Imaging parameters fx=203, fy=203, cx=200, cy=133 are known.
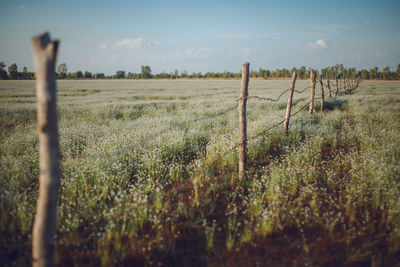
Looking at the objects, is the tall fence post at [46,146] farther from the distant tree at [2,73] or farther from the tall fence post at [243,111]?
the distant tree at [2,73]

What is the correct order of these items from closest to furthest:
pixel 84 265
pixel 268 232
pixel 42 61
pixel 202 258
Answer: pixel 42 61, pixel 84 265, pixel 202 258, pixel 268 232

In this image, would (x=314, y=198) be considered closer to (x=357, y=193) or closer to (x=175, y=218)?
(x=357, y=193)

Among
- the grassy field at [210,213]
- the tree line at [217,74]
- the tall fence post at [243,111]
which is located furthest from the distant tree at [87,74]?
the tall fence post at [243,111]

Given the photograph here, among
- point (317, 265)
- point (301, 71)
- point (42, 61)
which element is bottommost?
point (317, 265)

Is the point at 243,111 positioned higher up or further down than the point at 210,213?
higher up

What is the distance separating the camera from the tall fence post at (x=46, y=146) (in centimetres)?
200

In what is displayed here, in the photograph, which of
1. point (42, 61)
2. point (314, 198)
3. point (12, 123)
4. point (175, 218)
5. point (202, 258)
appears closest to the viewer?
point (42, 61)

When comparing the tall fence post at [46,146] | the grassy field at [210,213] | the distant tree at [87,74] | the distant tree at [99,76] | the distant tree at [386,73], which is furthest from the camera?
the distant tree at [99,76]

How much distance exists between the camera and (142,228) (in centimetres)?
347

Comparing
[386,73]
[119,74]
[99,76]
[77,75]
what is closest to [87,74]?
[77,75]

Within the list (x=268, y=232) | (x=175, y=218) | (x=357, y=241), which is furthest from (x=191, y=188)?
(x=357, y=241)

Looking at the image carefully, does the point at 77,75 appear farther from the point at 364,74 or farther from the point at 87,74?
the point at 364,74

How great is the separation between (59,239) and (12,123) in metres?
10.4

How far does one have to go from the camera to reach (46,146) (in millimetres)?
2143
